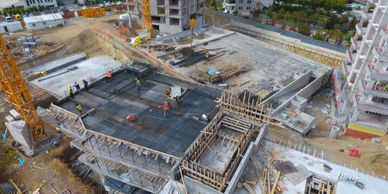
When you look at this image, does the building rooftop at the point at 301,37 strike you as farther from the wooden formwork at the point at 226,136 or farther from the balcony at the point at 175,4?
the wooden formwork at the point at 226,136

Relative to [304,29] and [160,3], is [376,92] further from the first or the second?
[160,3]

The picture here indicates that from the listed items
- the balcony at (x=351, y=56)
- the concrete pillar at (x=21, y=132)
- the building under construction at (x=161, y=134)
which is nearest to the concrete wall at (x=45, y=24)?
the concrete pillar at (x=21, y=132)

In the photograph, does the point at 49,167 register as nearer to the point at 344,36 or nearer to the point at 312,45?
the point at 312,45

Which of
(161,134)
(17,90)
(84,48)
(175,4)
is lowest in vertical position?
(84,48)

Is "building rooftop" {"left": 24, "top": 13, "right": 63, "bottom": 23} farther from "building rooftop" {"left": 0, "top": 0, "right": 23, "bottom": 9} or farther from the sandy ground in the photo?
the sandy ground

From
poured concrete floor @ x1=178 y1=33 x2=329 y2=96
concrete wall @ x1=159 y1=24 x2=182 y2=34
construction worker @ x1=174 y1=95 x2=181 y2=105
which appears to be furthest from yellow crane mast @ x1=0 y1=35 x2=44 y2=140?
concrete wall @ x1=159 y1=24 x2=182 y2=34

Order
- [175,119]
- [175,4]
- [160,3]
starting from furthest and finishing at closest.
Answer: [160,3], [175,4], [175,119]

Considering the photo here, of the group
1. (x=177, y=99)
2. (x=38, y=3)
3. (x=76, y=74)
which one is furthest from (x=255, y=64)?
(x=38, y=3)
